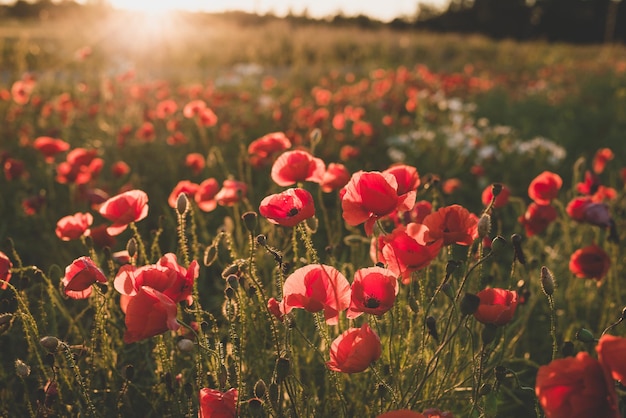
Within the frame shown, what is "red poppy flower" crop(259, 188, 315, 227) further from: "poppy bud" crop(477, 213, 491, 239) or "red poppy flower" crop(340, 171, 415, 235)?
"poppy bud" crop(477, 213, 491, 239)

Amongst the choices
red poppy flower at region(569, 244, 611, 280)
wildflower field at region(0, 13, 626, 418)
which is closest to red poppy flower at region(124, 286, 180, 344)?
wildflower field at region(0, 13, 626, 418)

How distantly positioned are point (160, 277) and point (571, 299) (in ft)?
5.61

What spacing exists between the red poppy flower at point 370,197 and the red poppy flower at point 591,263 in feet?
2.65

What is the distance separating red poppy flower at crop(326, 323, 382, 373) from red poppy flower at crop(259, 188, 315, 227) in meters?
0.28

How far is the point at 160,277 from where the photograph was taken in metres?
1.16

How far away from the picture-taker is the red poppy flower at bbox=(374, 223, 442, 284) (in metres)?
1.22

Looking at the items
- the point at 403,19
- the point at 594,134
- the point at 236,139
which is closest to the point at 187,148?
the point at 236,139

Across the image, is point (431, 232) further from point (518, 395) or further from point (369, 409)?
point (518, 395)

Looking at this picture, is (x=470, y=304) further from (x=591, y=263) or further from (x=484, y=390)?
(x=591, y=263)

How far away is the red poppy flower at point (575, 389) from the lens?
0.82 m

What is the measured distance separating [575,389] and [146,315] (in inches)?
29.2

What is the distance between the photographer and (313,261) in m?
1.69

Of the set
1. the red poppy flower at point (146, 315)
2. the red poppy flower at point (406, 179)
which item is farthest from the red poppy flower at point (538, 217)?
the red poppy flower at point (146, 315)

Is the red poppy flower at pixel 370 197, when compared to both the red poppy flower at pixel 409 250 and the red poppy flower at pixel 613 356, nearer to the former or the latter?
the red poppy flower at pixel 409 250
